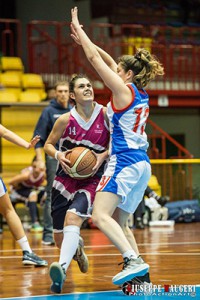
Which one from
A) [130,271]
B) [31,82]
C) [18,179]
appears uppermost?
[31,82]

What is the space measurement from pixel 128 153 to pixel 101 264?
2.57 meters

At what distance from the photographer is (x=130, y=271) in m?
6.91

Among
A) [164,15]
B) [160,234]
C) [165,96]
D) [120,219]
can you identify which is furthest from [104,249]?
[164,15]

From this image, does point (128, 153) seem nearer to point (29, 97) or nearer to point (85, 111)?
point (85, 111)

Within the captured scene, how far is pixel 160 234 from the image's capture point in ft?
45.2

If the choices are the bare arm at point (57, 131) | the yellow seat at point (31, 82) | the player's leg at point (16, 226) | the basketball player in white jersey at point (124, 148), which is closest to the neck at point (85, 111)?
the bare arm at point (57, 131)

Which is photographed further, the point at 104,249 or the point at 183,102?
the point at 183,102

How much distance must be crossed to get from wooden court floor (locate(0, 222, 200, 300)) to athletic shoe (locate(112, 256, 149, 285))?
0.46 meters

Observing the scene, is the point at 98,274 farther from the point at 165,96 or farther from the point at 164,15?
the point at 164,15

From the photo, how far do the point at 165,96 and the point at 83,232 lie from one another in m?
7.03

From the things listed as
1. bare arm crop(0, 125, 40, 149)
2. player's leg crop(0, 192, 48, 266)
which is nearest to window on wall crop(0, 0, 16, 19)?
player's leg crop(0, 192, 48, 266)

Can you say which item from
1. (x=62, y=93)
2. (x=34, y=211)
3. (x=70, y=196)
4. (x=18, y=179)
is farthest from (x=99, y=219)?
(x=18, y=179)

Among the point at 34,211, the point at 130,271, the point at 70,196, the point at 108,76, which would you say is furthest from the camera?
the point at 34,211

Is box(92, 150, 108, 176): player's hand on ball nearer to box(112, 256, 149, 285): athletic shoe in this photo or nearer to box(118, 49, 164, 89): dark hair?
box(118, 49, 164, 89): dark hair
